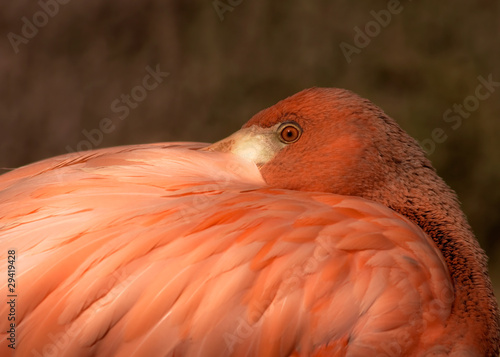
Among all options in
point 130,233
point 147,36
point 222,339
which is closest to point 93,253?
point 130,233

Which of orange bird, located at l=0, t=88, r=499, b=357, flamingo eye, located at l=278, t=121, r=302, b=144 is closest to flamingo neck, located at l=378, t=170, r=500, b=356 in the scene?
orange bird, located at l=0, t=88, r=499, b=357

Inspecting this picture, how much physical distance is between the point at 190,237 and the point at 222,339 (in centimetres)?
19

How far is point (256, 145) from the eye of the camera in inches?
56.1

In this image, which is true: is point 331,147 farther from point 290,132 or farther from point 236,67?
point 236,67

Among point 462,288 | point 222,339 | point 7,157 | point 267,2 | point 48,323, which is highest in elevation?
point 267,2

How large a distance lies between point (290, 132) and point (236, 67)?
143 centimetres

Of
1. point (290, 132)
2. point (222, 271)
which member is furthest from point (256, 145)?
point (222, 271)

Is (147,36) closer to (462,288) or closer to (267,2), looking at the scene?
(267,2)

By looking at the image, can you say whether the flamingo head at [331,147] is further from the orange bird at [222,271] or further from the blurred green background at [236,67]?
the blurred green background at [236,67]

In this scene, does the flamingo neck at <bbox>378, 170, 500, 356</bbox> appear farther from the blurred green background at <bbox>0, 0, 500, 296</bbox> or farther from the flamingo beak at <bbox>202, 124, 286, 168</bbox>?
the blurred green background at <bbox>0, 0, 500, 296</bbox>

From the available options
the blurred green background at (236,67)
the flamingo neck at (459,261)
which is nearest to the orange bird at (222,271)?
the flamingo neck at (459,261)

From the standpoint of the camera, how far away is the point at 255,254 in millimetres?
1078

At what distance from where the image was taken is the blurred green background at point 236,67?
262 centimetres

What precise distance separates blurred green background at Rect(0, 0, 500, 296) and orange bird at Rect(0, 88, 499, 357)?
145 cm
